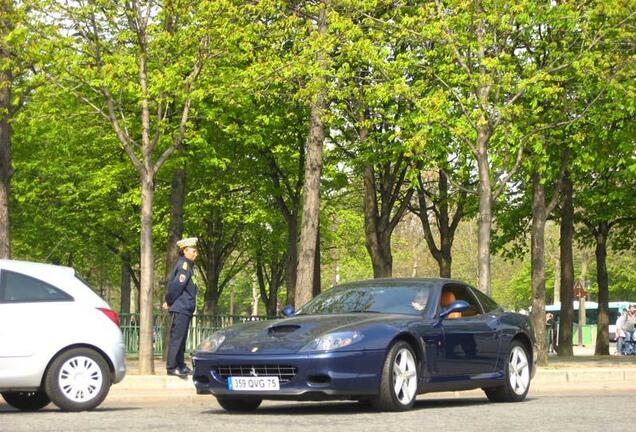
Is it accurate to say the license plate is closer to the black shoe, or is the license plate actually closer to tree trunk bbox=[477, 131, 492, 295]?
the black shoe

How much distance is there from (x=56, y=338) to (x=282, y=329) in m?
2.28

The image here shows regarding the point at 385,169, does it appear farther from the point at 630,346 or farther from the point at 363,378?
the point at 363,378

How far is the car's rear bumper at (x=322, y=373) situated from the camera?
11727 millimetres

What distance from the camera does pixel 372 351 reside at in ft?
39.4

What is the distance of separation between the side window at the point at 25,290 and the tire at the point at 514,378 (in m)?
4.94

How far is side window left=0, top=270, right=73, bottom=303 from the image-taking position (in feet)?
41.8

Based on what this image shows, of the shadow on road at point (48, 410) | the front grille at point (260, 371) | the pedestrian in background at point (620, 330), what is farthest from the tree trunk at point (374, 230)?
the front grille at point (260, 371)

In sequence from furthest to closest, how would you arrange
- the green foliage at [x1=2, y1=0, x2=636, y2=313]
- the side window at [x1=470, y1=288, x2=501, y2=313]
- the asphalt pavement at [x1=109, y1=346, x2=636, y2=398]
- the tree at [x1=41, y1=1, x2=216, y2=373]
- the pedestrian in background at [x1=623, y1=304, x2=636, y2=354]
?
the pedestrian in background at [x1=623, y1=304, x2=636, y2=354] < the green foliage at [x1=2, y1=0, x2=636, y2=313] < the tree at [x1=41, y1=1, x2=216, y2=373] < the asphalt pavement at [x1=109, y1=346, x2=636, y2=398] < the side window at [x1=470, y1=288, x2=501, y2=313]

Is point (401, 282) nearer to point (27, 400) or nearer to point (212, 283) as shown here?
point (27, 400)

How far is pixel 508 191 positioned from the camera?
41125 mm

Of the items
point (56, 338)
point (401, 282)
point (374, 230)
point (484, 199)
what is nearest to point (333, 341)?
point (401, 282)

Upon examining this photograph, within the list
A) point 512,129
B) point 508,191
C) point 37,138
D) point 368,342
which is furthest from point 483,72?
point 37,138

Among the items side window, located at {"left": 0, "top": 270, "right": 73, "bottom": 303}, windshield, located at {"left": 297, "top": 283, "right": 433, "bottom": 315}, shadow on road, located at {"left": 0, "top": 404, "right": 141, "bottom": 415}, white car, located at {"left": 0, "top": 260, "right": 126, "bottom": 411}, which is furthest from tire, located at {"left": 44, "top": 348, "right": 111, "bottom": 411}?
windshield, located at {"left": 297, "top": 283, "right": 433, "bottom": 315}

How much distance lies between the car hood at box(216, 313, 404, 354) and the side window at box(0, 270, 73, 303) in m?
1.84
